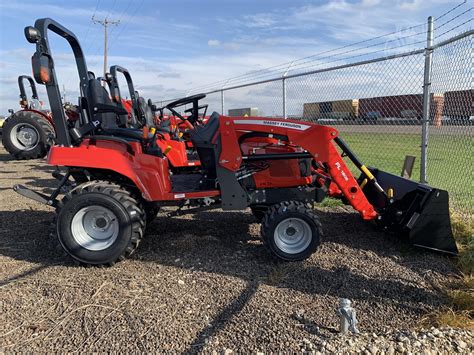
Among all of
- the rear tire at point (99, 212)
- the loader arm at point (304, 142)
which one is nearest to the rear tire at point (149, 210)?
the rear tire at point (99, 212)

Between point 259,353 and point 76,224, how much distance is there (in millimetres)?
2313

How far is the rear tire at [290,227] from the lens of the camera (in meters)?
3.95

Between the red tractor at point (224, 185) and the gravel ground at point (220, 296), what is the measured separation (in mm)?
260

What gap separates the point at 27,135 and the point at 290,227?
9.27 metres

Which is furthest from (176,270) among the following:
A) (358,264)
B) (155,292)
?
(358,264)

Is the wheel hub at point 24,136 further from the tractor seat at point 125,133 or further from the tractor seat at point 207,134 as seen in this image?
the tractor seat at point 207,134

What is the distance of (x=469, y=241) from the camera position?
4379 millimetres

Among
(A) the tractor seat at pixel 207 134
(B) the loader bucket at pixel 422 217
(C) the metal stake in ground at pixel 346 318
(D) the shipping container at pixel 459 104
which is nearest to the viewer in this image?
(C) the metal stake in ground at pixel 346 318

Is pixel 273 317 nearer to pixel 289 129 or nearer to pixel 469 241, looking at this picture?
pixel 289 129

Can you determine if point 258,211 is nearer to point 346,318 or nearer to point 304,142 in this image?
point 304,142

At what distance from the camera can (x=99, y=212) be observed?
401cm

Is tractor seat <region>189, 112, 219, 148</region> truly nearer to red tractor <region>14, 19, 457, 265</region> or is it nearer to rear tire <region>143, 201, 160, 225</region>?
red tractor <region>14, 19, 457, 265</region>

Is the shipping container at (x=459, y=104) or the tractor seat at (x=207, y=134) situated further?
the shipping container at (x=459, y=104)

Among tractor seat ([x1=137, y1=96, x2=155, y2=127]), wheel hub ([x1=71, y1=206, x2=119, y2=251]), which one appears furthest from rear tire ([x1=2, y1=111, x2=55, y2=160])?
wheel hub ([x1=71, y1=206, x2=119, y2=251])
